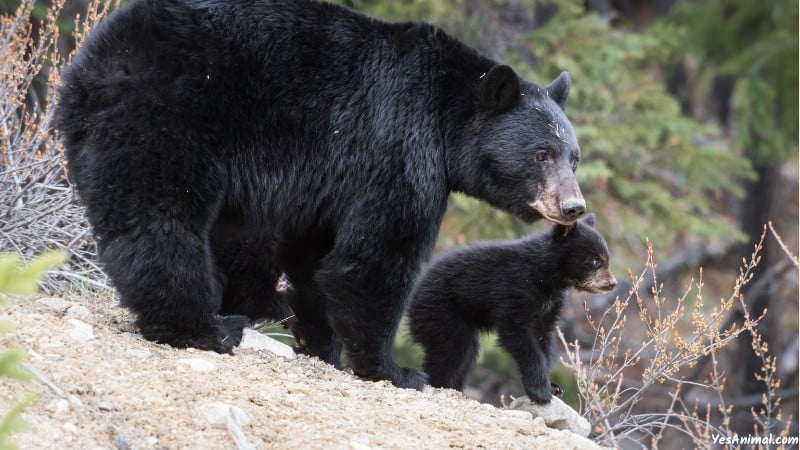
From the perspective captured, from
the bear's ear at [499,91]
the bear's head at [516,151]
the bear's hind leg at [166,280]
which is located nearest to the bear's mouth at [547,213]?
the bear's head at [516,151]

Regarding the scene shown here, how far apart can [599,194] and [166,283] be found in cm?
776

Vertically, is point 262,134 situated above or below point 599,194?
above

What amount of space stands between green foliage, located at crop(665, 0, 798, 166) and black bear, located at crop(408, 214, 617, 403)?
7669 mm

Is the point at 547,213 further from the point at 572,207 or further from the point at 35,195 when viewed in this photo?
the point at 35,195

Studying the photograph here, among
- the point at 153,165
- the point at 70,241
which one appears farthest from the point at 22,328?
the point at 70,241

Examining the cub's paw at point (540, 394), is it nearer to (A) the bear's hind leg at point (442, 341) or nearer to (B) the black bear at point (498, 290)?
(B) the black bear at point (498, 290)

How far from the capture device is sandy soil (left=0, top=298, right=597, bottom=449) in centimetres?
408

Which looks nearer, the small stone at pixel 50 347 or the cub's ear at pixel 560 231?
the small stone at pixel 50 347

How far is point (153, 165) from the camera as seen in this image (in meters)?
5.17

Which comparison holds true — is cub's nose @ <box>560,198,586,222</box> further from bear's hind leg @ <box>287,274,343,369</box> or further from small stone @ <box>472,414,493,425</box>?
bear's hind leg @ <box>287,274,343,369</box>

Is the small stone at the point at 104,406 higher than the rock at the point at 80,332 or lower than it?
higher

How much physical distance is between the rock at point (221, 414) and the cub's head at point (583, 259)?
2.85 meters

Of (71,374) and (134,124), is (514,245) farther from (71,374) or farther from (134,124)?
(71,374)

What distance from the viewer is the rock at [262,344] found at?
18.8ft
